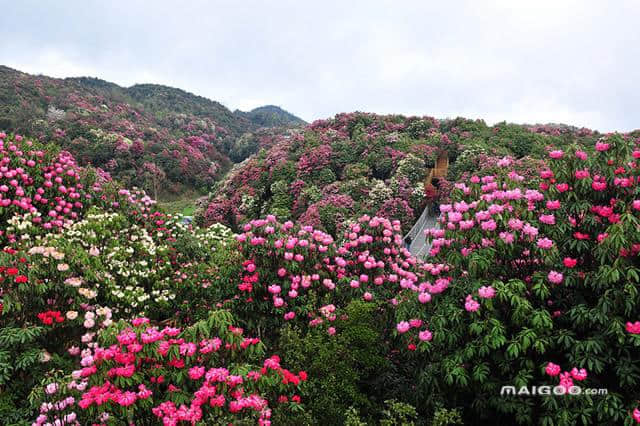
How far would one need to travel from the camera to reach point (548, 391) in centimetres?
320

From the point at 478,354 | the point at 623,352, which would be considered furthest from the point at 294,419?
the point at 623,352

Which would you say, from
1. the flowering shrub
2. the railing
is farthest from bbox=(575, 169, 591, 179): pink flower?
the railing

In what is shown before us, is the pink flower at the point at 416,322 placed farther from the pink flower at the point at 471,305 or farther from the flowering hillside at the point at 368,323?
the pink flower at the point at 471,305

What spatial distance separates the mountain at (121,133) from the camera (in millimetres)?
31297

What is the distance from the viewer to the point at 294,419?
3.04 meters

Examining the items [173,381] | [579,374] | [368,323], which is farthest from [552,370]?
[173,381]

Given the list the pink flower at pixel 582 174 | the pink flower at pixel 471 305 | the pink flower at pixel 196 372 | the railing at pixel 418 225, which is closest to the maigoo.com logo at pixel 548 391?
the pink flower at pixel 471 305

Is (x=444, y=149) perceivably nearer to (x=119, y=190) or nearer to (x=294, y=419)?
(x=119, y=190)

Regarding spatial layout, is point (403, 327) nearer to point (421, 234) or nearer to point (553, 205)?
point (553, 205)

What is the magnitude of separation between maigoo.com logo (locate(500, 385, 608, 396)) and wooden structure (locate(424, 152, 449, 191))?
1633 cm

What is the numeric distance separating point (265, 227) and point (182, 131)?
48.3 metres

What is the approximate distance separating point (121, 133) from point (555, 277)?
4042 cm

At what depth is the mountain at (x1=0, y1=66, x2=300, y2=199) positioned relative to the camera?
31297 millimetres

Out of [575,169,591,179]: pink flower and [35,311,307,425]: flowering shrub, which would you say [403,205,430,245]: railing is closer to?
[575,169,591,179]: pink flower
